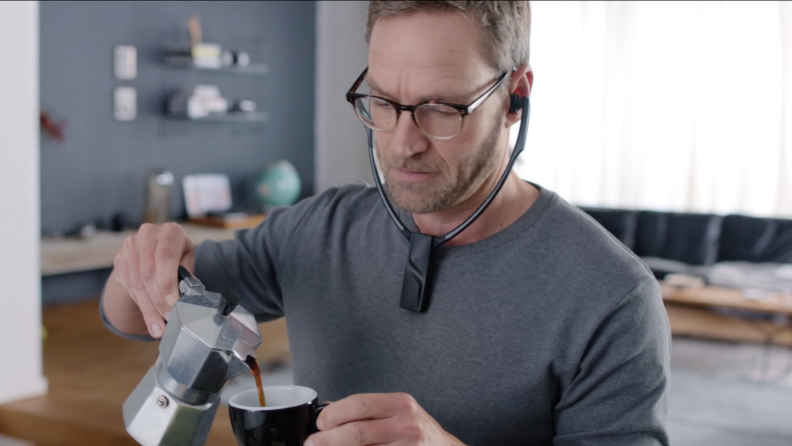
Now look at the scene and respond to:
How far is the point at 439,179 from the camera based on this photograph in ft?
3.43

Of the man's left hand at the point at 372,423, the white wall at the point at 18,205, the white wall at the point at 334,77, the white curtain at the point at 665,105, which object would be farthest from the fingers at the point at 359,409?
the white wall at the point at 334,77

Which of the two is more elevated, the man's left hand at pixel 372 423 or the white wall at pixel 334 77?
the white wall at pixel 334 77

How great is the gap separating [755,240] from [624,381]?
4.58 m

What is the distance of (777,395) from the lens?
148 inches

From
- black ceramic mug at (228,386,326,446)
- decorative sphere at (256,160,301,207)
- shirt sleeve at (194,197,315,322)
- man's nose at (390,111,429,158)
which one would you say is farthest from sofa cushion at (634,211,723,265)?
black ceramic mug at (228,386,326,446)

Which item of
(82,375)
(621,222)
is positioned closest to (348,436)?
(82,375)

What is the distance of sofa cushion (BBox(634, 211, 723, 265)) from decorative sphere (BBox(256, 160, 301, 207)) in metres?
2.49

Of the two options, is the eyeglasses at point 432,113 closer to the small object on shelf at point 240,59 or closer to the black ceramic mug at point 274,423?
the black ceramic mug at point 274,423

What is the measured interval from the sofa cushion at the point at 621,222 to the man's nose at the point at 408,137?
466cm

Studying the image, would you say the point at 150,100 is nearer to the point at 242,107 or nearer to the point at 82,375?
the point at 242,107

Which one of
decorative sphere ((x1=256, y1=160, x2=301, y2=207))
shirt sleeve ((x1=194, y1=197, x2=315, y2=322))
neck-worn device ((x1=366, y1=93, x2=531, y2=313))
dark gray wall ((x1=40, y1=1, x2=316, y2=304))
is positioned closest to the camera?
neck-worn device ((x1=366, y1=93, x2=531, y2=313))

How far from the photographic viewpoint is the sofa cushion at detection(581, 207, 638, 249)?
5.51m

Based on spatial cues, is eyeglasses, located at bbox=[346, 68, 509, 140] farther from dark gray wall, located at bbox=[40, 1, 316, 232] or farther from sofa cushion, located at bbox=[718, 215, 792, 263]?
sofa cushion, located at bbox=[718, 215, 792, 263]

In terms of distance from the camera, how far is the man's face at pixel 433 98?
1.00 meters
